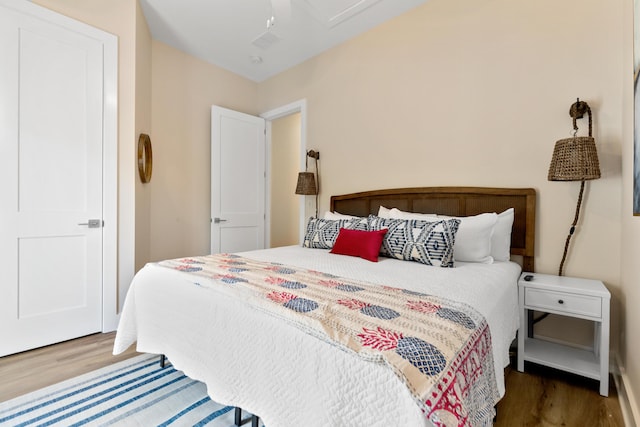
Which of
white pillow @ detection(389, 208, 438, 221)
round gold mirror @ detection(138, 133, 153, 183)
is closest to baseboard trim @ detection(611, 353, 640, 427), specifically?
white pillow @ detection(389, 208, 438, 221)

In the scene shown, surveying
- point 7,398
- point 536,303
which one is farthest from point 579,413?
point 7,398

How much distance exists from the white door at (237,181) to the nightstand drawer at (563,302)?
313cm

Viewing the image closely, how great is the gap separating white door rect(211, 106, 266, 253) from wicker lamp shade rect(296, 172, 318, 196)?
36.6 inches

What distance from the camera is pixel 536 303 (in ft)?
5.98

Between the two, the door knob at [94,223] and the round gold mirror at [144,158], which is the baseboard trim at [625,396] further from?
the round gold mirror at [144,158]

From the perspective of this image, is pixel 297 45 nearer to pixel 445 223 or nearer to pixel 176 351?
pixel 445 223

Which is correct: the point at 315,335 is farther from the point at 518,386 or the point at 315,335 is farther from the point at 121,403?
the point at 518,386

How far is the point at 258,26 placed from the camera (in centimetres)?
298

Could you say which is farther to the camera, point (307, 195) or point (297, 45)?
point (307, 195)

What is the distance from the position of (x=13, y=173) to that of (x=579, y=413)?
147 inches

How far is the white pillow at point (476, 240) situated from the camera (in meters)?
2.01

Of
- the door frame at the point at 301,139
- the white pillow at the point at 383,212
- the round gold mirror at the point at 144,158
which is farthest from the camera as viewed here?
the door frame at the point at 301,139

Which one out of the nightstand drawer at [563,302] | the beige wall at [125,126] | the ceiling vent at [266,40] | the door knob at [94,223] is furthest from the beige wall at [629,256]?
the door knob at [94,223]

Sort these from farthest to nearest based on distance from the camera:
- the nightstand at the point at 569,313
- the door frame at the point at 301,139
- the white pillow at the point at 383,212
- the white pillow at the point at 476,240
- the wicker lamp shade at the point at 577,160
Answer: the door frame at the point at 301,139 < the white pillow at the point at 383,212 < the white pillow at the point at 476,240 < the wicker lamp shade at the point at 577,160 < the nightstand at the point at 569,313
